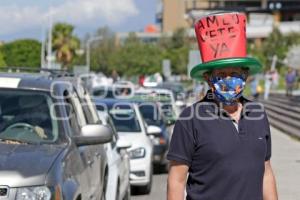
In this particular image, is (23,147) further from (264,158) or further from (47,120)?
(264,158)

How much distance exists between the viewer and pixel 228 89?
4055 millimetres

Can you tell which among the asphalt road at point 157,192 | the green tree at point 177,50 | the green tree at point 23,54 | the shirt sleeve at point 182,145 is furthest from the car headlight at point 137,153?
the green tree at point 177,50

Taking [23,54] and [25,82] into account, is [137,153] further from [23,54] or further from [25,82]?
[23,54]

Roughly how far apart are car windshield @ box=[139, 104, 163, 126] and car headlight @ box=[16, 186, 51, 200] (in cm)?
1188

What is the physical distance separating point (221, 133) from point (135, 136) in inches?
349

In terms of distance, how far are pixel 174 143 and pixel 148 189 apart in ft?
27.2

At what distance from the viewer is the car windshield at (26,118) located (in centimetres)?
572

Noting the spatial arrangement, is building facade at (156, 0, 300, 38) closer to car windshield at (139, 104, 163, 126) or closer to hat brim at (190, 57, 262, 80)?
car windshield at (139, 104, 163, 126)

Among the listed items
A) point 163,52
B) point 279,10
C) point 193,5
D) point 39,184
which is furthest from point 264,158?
point 193,5

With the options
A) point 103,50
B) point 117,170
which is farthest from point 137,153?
point 103,50

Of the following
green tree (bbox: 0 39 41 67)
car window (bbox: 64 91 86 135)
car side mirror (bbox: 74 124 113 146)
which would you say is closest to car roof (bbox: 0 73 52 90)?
car window (bbox: 64 91 86 135)

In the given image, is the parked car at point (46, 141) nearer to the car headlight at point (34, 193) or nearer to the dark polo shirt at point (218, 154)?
the car headlight at point (34, 193)

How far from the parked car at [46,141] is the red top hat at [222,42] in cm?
127

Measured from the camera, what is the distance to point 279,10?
121 meters
